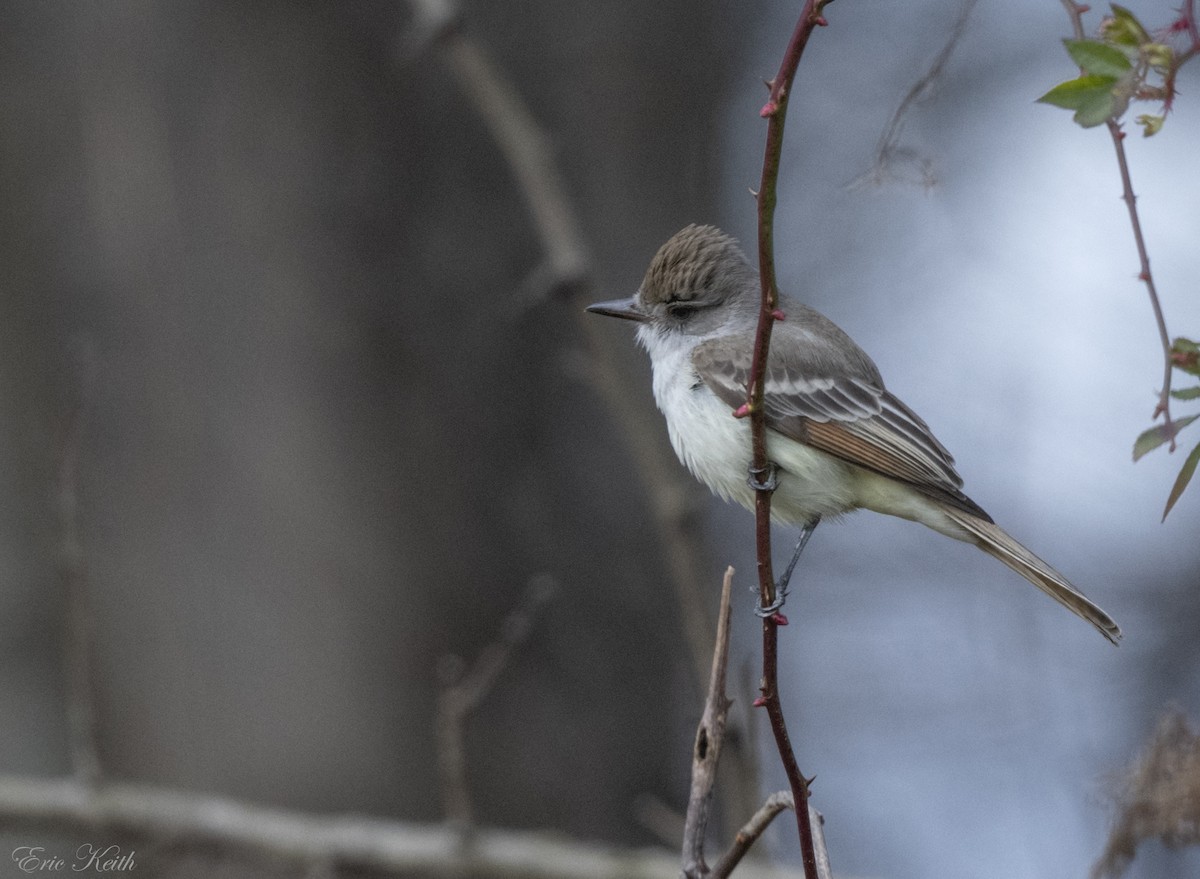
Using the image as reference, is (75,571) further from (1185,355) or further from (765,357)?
(1185,355)

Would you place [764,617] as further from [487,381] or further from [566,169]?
[566,169]

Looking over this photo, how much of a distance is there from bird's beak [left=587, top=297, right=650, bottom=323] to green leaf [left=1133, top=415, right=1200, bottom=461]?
213 cm

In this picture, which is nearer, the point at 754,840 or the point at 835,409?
the point at 754,840

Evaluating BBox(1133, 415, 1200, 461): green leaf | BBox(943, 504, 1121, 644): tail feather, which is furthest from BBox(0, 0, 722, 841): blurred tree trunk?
BBox(1133, 415, 1200, 461): green leaf

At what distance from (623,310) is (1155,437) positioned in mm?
2253

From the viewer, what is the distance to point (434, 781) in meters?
6.25

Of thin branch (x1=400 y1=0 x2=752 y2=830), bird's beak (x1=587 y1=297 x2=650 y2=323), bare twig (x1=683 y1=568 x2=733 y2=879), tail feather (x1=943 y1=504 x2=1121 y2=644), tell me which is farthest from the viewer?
thin branch (x1=400 y1=0 x2=752 y2=830)

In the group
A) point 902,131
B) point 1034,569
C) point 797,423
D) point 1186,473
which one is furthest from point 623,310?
point 1186,473

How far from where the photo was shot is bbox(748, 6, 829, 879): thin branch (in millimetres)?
1855

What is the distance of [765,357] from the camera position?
2.23 metres

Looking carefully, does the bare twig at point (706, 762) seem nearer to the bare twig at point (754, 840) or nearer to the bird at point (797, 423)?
the bare twig at point (754, 840)

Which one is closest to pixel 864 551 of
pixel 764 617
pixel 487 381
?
pixel 487 381

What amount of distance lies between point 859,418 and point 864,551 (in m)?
4.50

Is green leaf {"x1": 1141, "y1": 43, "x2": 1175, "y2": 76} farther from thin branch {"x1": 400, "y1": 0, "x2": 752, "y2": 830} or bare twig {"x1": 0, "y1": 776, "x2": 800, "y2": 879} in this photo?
bare twig {"x1": 0, "y1": 776, "x2": 800, "y2": 879}
